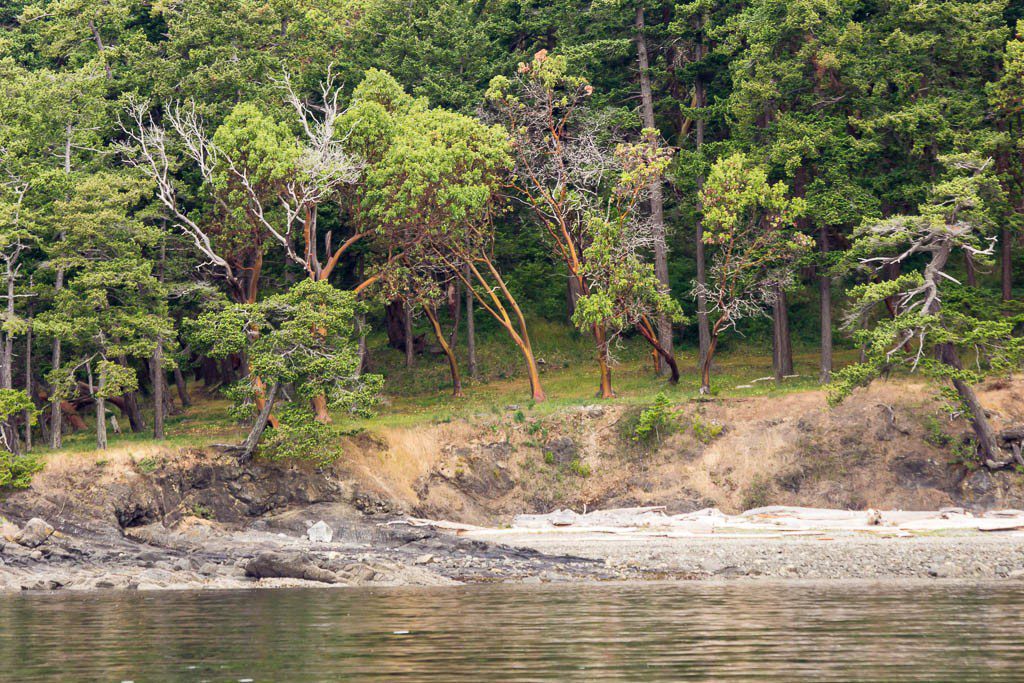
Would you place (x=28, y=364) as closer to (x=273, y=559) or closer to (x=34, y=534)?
(x=34, y=534)

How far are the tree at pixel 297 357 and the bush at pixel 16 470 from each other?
24.0 feet

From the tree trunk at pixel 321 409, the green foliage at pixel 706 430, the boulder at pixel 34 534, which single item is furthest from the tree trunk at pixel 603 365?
the boulder at pixel 34 534

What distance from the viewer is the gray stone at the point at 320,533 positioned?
42.0 m

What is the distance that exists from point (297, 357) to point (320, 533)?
7.05 meters

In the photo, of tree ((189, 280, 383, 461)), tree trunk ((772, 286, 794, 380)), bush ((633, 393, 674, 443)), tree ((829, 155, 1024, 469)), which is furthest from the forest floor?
tree ((829, 155, 1024, 469))

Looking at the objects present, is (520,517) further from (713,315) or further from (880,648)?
(880,648)

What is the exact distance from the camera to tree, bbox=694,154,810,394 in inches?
1911

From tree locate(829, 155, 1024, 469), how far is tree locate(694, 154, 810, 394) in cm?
538

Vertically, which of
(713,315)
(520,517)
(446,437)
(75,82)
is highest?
(75,82)

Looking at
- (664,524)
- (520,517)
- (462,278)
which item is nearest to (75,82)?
(462,278)

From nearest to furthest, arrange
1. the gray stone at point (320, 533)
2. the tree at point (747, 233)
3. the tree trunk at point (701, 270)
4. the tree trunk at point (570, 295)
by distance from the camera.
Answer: the gray stone at point (320, 533), the tree at point (747, 233), the tree trunk at point (701, 270), the tree trunk at point (570, 295)

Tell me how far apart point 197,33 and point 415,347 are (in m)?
19.7

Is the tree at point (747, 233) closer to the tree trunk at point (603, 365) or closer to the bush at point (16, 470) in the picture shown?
the tree trunk at point (603, 365)

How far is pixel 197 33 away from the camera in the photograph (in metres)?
55.2
